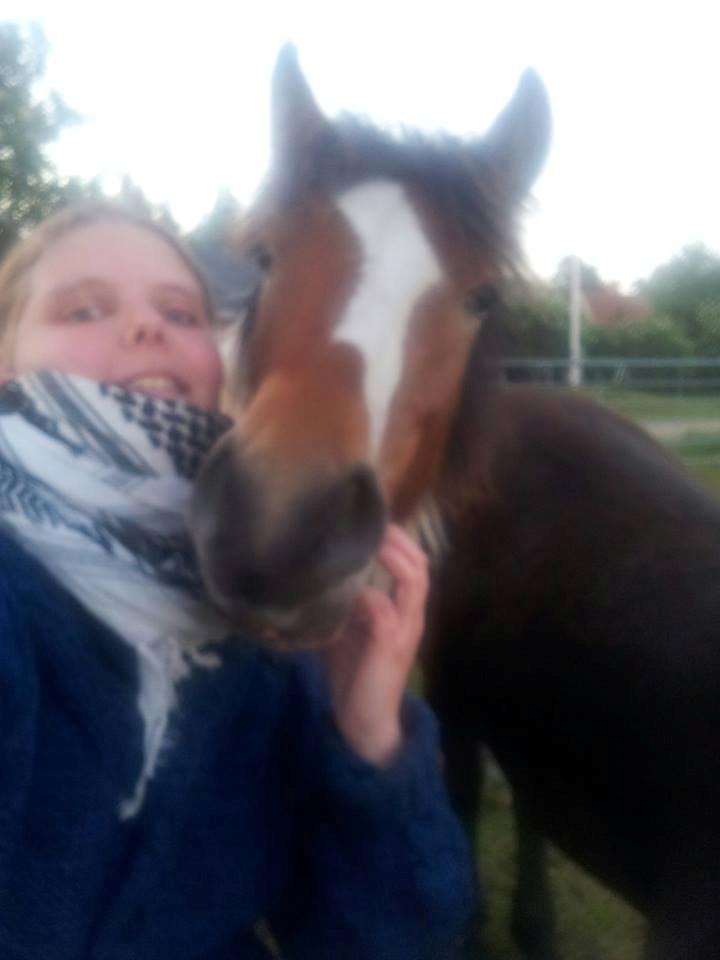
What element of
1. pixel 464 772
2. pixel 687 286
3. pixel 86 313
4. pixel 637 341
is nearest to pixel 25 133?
pixel 637 341

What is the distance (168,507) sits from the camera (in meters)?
1.54

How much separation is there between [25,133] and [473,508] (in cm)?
1782

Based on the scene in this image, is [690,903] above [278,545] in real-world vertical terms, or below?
below

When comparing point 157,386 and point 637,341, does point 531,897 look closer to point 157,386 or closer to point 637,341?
point 157,386

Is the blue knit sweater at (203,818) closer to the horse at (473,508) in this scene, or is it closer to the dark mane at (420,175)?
the horse at (473,508)

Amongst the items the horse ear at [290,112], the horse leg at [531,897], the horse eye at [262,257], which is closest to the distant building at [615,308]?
the horse leg at [531,897]

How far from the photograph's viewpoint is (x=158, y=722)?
57.5 inches

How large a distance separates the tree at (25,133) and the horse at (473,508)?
14.6 m

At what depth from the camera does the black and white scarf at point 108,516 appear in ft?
4.71

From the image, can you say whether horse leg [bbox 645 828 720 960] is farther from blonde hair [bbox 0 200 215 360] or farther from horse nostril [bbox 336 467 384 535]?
blonde hair [bbox 0 200 215 360]

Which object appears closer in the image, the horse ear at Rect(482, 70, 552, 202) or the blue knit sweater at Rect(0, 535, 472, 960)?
the blue knit sweater at Rect(0, 535, 472, 960)

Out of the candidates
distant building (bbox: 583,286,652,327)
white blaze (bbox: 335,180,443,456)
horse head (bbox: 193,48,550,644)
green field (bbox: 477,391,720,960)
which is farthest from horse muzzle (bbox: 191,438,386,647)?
distant building (bbox: 583,286,652,327)

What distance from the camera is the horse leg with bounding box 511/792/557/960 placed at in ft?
11.7

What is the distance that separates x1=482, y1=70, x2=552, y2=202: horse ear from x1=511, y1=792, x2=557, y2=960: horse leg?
2.25 meters
